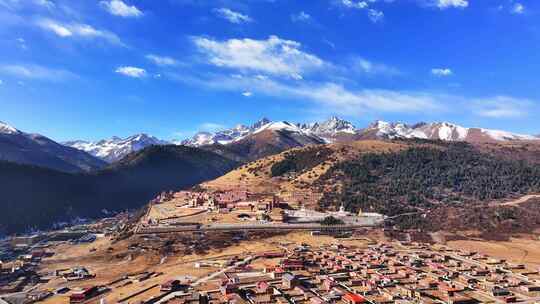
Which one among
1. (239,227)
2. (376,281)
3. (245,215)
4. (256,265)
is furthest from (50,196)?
(376,281)

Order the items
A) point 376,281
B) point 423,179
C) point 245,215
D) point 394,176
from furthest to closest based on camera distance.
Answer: point 394,176
point 423,179
point 245,215
point 376,281

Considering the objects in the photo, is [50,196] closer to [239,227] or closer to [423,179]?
[239,227]

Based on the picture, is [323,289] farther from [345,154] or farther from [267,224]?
[345,154]

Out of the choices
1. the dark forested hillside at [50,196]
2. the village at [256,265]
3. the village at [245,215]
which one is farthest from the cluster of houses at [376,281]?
the dark forested hillside at [50,196]

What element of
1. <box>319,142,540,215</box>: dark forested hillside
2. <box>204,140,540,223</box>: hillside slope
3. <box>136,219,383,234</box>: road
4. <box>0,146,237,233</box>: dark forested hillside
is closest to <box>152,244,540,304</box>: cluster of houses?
<box>136,219,383,234</box>: road

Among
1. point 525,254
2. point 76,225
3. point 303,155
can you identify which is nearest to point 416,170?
point 303,155

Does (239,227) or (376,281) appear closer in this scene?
(376,281)
